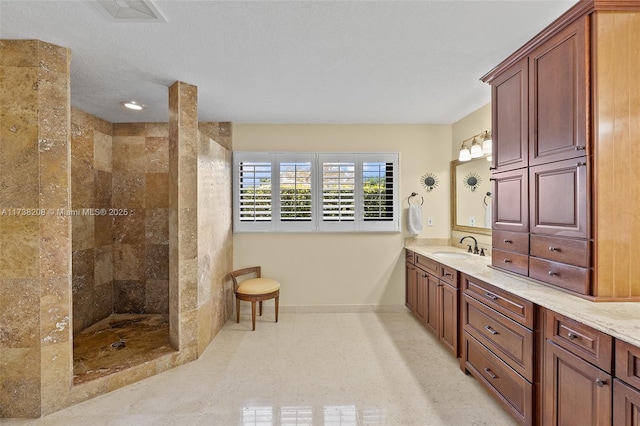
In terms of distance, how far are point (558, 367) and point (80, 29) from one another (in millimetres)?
3320

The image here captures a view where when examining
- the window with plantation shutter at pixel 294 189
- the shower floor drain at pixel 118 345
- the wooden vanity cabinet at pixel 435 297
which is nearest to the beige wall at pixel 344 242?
the window with plantation shutter at pixel 294 189

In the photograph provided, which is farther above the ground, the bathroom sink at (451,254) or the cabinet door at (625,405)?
the bathroom sink at (451,254)

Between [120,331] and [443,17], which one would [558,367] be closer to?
[443,17]

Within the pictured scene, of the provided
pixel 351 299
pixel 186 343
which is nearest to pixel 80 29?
pixel 186 343

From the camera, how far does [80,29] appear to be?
176 cm

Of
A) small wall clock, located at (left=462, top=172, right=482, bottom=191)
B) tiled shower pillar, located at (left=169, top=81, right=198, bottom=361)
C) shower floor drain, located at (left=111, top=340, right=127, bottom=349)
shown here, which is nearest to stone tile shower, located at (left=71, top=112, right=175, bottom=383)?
shower floor drain, located at (left=111, top=340, right=127, bottom=349)

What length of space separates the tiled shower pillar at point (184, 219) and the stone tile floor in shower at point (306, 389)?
359 millimetres

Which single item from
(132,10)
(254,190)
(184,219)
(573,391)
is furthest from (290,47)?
(573,391)

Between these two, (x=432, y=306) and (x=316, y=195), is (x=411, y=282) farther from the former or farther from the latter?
(x=316, y=195)

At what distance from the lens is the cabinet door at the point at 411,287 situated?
11.2 feet

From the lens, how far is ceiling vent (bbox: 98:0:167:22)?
1.53 m

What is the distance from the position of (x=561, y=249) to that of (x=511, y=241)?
0.40 m

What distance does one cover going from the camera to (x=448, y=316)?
102 inches

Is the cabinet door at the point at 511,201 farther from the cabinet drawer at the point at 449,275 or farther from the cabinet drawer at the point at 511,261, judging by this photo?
the cabinet drawer at the point at 449,275
